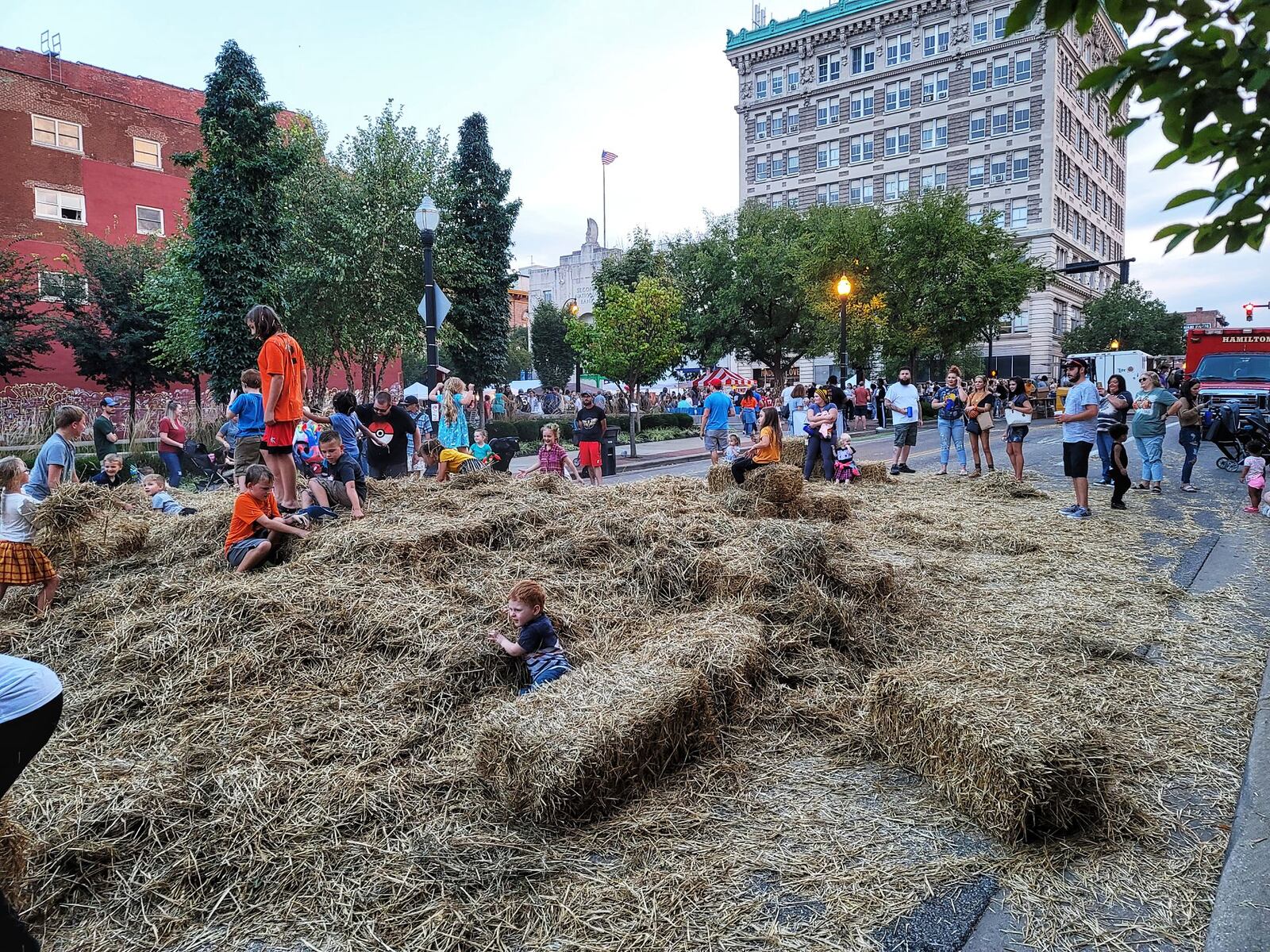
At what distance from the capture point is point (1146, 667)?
516 cm

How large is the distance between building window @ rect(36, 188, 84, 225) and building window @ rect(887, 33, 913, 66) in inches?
2269

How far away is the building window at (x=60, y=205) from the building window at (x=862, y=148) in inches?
2145

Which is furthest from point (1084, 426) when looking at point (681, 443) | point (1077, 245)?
point (1077, 245)

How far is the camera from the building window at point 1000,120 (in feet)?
185

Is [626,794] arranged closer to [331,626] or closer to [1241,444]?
[331,626]

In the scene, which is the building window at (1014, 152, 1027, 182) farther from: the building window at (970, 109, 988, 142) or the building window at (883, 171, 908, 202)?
the building window at (883, 171, 908, 202)

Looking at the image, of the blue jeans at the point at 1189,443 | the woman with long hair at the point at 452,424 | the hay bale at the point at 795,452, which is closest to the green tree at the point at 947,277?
the blue jeans at the point at 1189,443

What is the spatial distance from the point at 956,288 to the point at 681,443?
16479mm

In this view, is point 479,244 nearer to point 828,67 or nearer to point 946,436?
point 946,436

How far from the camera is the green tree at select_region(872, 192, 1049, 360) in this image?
34.6 m

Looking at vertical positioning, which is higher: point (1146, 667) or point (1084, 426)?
point (1084, 426)

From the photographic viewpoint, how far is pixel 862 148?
62.7 metres

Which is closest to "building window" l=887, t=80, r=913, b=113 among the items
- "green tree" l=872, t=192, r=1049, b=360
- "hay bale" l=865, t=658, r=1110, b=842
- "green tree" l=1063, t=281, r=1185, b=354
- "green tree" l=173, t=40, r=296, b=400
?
"green tree" l=1063, t=281, r=1185, b=354

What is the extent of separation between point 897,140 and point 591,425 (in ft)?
193
